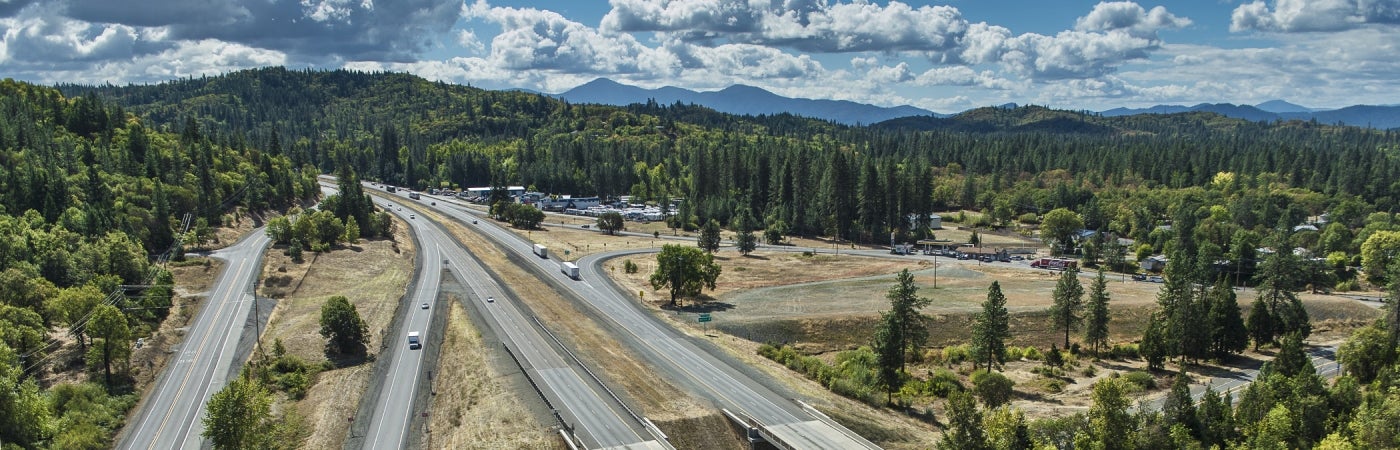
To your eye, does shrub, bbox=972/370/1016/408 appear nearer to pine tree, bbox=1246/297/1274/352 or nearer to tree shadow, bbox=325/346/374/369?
pine tree, bbox=1246/297/1274/352

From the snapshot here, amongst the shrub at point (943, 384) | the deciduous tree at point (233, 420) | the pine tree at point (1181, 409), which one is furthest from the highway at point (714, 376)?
the deciduous tree at point (233, 420)

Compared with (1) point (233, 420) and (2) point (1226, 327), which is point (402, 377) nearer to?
(1) point (233, 420)

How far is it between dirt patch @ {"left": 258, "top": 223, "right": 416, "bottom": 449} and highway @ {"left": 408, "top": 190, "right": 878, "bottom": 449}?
75.9 ft

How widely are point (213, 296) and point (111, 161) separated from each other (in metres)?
61.1

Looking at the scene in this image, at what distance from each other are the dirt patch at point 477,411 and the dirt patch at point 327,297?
6349 millimetres

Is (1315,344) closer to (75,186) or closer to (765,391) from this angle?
(765,391)

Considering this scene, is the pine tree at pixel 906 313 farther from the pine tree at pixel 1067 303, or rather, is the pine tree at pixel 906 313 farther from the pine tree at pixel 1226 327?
the pine tree at pixel 1226 327

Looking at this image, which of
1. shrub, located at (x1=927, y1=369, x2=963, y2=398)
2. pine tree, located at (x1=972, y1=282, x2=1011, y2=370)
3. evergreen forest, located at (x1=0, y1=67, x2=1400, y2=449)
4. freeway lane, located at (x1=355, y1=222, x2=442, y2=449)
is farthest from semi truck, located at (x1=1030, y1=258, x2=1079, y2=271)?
freeway lane, located at (x1=355, y1=222, x2=442, y2=449)

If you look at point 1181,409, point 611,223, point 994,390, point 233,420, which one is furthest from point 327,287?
point 1181,409

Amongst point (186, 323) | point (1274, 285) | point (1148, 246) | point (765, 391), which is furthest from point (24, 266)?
point (1148, 246)

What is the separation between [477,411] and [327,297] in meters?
47.1

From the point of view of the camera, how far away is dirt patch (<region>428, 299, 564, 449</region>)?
51.3 metres

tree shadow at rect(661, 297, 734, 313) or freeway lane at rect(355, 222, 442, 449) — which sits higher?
tree shadow at rect(661, 297, 734, 313)

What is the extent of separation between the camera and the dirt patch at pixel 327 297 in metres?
58.2
